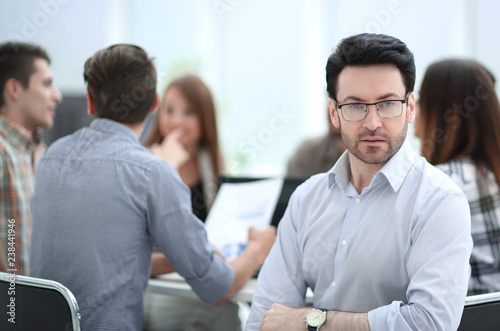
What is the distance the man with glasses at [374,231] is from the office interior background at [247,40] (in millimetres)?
3053

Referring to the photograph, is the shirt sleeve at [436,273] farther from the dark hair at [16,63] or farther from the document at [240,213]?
the dark hair at [16,63]

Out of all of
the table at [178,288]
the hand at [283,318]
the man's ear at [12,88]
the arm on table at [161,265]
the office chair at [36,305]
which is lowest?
the table at [178,288]

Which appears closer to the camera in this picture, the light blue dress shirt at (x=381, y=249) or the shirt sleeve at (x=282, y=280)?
the light blue dress shirt at (x=381, y=249)

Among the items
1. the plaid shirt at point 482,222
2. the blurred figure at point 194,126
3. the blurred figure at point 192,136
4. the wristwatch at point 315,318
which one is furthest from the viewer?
the blurred figure at point 194,126

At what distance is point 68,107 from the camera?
130 inches

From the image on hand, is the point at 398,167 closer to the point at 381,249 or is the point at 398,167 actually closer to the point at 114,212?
the point at 381,249

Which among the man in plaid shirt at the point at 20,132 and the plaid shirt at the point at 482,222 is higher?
the man in plaid shirt at the point at 20,132

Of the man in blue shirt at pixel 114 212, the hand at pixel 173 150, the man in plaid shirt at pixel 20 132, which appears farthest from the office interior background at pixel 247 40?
the man in blue shirt at pixel 114 212

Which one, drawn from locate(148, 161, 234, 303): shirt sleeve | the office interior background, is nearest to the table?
locate(148, 161, 234, 303): shirt sleeve

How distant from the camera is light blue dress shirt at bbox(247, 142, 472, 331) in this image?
1.10 m

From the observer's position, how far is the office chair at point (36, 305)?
1.27m

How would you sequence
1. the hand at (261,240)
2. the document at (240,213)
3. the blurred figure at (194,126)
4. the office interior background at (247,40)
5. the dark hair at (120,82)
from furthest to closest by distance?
the office interior background at (247,40) < the blurred figure at (194,126) < the document at (240,213) < the hand at (261,240) < the dark hair at (120,82)

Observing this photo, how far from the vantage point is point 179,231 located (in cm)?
150

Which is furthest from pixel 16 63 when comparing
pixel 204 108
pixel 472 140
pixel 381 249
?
pixel 472 140
